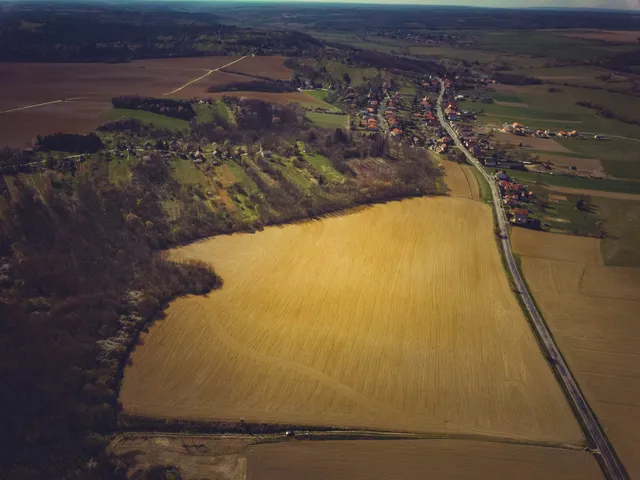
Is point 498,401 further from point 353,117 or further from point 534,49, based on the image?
point 534,49

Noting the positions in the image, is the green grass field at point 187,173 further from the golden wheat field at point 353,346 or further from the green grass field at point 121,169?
the golden wheat field at point 353,346

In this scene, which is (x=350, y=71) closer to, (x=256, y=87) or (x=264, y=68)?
(x=264, y=68)

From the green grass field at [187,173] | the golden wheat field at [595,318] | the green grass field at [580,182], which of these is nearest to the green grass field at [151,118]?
the green grass field at [187,173]

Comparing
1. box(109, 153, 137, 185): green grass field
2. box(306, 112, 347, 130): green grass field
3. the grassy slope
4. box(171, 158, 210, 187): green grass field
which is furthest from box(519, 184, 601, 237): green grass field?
box(109, 153, 137, 185): green grass field

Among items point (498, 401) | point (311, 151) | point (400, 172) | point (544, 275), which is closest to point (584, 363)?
point (498, 401)

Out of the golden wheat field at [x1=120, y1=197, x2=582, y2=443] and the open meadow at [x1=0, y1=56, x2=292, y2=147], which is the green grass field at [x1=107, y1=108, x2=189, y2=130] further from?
the golden wheat field at [x1=120, y1=197, x2=582, y2=443]

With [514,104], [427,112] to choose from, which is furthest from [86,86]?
[514,104]
